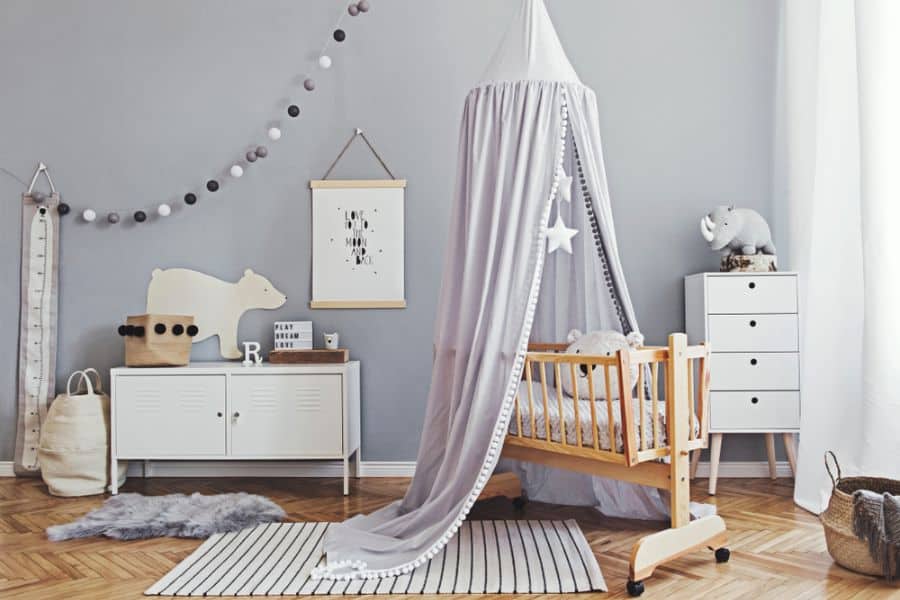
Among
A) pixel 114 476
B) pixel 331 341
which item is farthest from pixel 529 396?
pixel 114 476

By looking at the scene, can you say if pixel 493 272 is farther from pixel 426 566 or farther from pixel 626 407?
pixel 426 566

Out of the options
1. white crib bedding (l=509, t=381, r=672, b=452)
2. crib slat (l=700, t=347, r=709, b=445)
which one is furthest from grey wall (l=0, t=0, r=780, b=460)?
crib slat (l=700, t=347, r=709, b=445)

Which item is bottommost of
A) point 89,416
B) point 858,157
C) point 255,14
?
point 89,416

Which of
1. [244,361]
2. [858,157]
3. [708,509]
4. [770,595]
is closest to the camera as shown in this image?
[770,595]

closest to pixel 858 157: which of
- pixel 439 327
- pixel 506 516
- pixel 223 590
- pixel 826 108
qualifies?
pixel 826 108

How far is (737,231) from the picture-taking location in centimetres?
371

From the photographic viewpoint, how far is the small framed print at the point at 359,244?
4.07m

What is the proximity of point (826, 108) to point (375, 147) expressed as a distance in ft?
6.82

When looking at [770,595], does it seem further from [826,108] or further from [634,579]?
[826,108]

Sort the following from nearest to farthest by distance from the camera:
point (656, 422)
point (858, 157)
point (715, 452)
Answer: point (656, 422) → point (858, 157) → point (715, 452)

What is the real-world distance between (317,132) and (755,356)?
2375 millimetres

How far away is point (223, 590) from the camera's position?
245cm

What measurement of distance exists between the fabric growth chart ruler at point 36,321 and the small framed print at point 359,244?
1333mm

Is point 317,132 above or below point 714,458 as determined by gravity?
above
